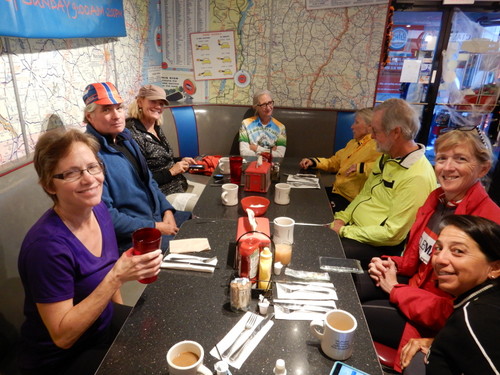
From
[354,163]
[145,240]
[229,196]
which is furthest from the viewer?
[354,163]

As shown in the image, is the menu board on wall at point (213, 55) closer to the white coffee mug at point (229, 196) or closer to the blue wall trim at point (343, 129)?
the blue wall trim at point (343, 129)

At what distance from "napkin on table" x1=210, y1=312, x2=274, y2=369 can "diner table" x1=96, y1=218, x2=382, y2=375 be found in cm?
1

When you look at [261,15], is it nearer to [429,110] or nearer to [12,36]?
[429,110]

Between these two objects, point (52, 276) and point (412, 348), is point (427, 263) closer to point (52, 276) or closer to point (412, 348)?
point (412, 348)

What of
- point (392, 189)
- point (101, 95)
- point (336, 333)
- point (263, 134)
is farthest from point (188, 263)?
A: point (263, 134)

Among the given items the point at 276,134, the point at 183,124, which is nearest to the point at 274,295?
the point at 276,134

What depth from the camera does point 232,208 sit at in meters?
1.96

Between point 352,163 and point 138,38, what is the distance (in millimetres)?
2624

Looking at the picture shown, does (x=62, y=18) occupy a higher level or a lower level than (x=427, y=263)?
higher

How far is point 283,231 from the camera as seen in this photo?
152 centimetres

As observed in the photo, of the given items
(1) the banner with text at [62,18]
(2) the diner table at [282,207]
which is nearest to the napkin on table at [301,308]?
(2) the diner table at [282,207]

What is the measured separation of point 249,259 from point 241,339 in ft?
0.90

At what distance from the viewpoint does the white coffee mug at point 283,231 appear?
151 cm

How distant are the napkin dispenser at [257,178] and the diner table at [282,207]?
32 mm
